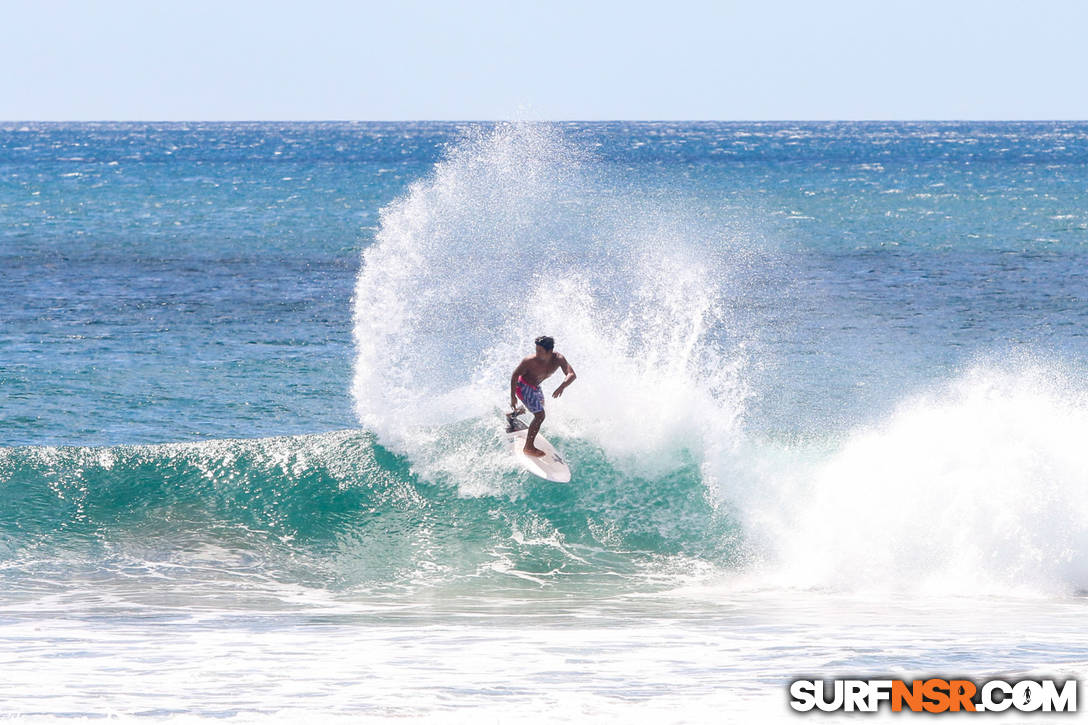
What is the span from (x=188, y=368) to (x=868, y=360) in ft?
39.5

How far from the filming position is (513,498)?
562 inches

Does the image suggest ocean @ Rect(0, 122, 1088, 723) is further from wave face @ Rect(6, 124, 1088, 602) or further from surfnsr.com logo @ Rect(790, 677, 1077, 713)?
surfnsr.com logo @ Rect(790, 677, 1077, 713)

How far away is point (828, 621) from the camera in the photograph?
1069 cm

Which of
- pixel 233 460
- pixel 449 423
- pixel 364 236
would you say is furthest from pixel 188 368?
pixel 364 236

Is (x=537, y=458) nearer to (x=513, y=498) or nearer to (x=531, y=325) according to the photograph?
(x=513, y=498)

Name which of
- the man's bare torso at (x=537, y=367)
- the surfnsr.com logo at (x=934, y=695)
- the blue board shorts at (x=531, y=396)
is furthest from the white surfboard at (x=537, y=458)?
the surfnsr.com logo at (x=934, y=695)

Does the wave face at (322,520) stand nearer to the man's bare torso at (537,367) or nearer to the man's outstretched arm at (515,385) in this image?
the man's outstretched arm at (515,385)

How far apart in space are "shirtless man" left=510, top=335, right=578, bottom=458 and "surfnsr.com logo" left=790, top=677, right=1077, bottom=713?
497 cm

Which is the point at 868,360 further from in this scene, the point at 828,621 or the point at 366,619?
the point at 366,619

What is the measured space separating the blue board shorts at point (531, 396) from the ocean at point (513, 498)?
4.16 ft

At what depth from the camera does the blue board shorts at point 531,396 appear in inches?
525

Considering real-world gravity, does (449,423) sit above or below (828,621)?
above

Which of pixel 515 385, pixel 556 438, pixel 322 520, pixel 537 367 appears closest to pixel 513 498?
pixel 556 438

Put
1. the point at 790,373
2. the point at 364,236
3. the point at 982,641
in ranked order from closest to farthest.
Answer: the point at 982,641 < the point at 790,373 < the point at 364,236
